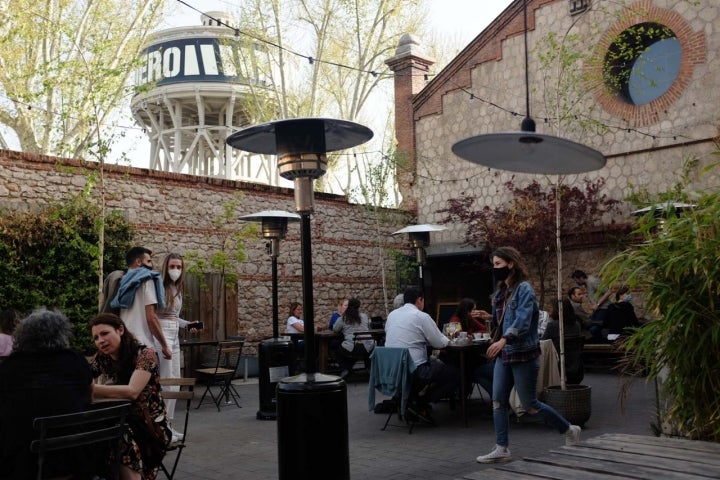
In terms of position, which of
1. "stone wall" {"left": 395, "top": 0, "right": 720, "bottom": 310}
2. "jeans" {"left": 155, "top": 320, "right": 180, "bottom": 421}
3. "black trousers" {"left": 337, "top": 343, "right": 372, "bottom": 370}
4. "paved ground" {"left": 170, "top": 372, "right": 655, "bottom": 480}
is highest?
"stone wall" {"left": 395, "top": 0, "right": 720, "bottom": 310}

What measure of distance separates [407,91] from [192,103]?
1184 centimetres

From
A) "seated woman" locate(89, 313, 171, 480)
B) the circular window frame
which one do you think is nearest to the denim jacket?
"seated woman" locate(89, 313, 171, 480)

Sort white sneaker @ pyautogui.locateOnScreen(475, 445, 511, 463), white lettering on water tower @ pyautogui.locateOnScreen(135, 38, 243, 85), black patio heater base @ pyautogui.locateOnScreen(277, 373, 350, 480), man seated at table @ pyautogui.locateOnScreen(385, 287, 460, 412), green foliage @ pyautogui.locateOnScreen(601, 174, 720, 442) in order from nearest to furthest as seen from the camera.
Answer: green foliage @ pyautogui.locateOnScreen(601, 174, 720, 442)
black patio heater base @ pyautogui.locateOnScreen(277, 373, 350, 480)
white sneaker @ pyautogui.locateOnScreen(475, 445, 511, 463)
man seated at table @ pyautogui.locateOnScreen(385, 287, 460, 412)
white lettering on water tower @ pyautogui.locateOnScreen(135, 38, 243, 85)

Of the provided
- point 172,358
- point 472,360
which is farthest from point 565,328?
point 172,358

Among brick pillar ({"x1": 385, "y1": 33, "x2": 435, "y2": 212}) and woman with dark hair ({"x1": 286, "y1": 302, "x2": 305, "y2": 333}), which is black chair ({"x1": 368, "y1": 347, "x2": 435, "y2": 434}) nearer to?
woman with dark hair ({"x1": 286, "y1": 302, "x2": 305, "y2": 333})

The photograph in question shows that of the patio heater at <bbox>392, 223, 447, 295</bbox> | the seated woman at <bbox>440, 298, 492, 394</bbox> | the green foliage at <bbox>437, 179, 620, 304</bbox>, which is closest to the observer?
the seated woman at <bbox>440, 298, 492, 394</bbox>

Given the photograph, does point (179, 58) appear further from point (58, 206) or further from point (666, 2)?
point (666, 2)

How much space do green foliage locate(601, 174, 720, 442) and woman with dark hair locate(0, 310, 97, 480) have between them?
2.94 m

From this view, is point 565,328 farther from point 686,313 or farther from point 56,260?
point 56,260

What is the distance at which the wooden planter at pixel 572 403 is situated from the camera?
265 inches

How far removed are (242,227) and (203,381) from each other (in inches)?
145

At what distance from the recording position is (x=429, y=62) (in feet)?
60.8

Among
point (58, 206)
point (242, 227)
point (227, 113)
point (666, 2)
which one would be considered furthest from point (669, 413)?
point (227, 113)

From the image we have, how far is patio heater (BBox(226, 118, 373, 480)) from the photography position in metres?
4.03
